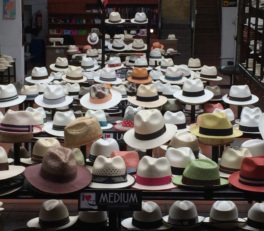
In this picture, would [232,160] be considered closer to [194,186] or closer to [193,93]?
[194,186]

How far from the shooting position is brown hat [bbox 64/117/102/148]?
4.02 metres

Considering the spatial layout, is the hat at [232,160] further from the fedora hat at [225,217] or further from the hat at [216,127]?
the fedora hat at [225,217]

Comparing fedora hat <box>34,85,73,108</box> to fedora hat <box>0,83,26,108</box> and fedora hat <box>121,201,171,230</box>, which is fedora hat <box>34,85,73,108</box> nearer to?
fedora hat <box>0,83,26,108</box>

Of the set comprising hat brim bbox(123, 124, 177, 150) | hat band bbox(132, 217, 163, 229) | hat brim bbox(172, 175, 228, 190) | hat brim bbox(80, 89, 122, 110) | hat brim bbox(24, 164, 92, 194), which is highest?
hat brim bbox(123, 124, 177, 150)

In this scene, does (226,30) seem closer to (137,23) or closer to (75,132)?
(137,23)

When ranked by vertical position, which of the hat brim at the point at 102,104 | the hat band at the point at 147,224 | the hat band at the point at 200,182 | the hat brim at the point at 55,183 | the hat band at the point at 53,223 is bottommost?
the hat band at the point at 53,223

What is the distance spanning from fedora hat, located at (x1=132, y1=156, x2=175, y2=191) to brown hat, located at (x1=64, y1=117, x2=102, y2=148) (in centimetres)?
46

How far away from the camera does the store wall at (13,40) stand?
1538cm

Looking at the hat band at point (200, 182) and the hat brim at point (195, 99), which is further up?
the hat brim at point (195, 99)

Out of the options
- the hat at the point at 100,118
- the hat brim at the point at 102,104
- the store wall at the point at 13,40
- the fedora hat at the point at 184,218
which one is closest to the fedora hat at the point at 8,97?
the hat brim at the point at 102,104

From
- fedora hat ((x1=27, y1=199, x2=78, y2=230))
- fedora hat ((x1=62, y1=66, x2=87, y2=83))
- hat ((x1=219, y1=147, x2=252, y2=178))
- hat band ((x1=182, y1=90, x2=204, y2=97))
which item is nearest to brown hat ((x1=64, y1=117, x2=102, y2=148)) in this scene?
fedora hat ((x1=27, y1=199, x2=78, y2=230))

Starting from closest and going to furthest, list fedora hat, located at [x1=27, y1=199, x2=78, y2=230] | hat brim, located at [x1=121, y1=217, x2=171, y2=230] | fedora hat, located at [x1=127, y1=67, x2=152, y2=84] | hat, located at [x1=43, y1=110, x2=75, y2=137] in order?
hat brim, located at [x1=121, y1=217, x2=171, y2=230], fedora hat, located at [x1=27, y1=199, x2=78, y2=230], hat, located at [x1=43, y1=110, x2=75, y2=137], fedora hat, located at [x1=127, y1=67, x2=152, y2=84]

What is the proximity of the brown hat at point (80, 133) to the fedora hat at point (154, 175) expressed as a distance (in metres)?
0.46

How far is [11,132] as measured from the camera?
414 cm
